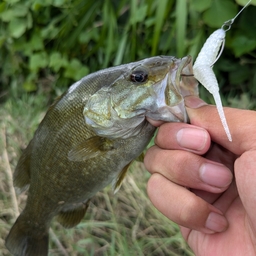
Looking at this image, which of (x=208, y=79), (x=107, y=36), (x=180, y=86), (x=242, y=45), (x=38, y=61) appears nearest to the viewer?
(x=208, y=79)

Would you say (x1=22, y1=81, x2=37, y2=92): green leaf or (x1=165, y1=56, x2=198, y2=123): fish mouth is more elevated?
(x1=165, y1=56, x2=198, y2=123): fish mouth

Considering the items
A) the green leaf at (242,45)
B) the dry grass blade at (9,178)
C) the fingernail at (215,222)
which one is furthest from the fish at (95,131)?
the green leaf at (242,45)

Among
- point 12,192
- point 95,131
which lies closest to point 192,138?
point 95,131

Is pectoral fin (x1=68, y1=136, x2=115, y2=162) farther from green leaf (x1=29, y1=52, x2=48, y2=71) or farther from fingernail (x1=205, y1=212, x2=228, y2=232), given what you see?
green leaf (x1=29, y1=52, x2=48, y2=71)

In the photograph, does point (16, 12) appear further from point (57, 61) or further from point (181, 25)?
point (181, 25)

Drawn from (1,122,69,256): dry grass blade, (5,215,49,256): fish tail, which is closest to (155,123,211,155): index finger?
(5,215,49,256): fish tail

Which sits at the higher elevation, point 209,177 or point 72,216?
point 209,177

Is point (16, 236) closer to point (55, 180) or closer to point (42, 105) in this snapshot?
point (55, 180)

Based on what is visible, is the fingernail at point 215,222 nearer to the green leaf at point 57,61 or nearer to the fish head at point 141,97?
the fish head at point 141,97
